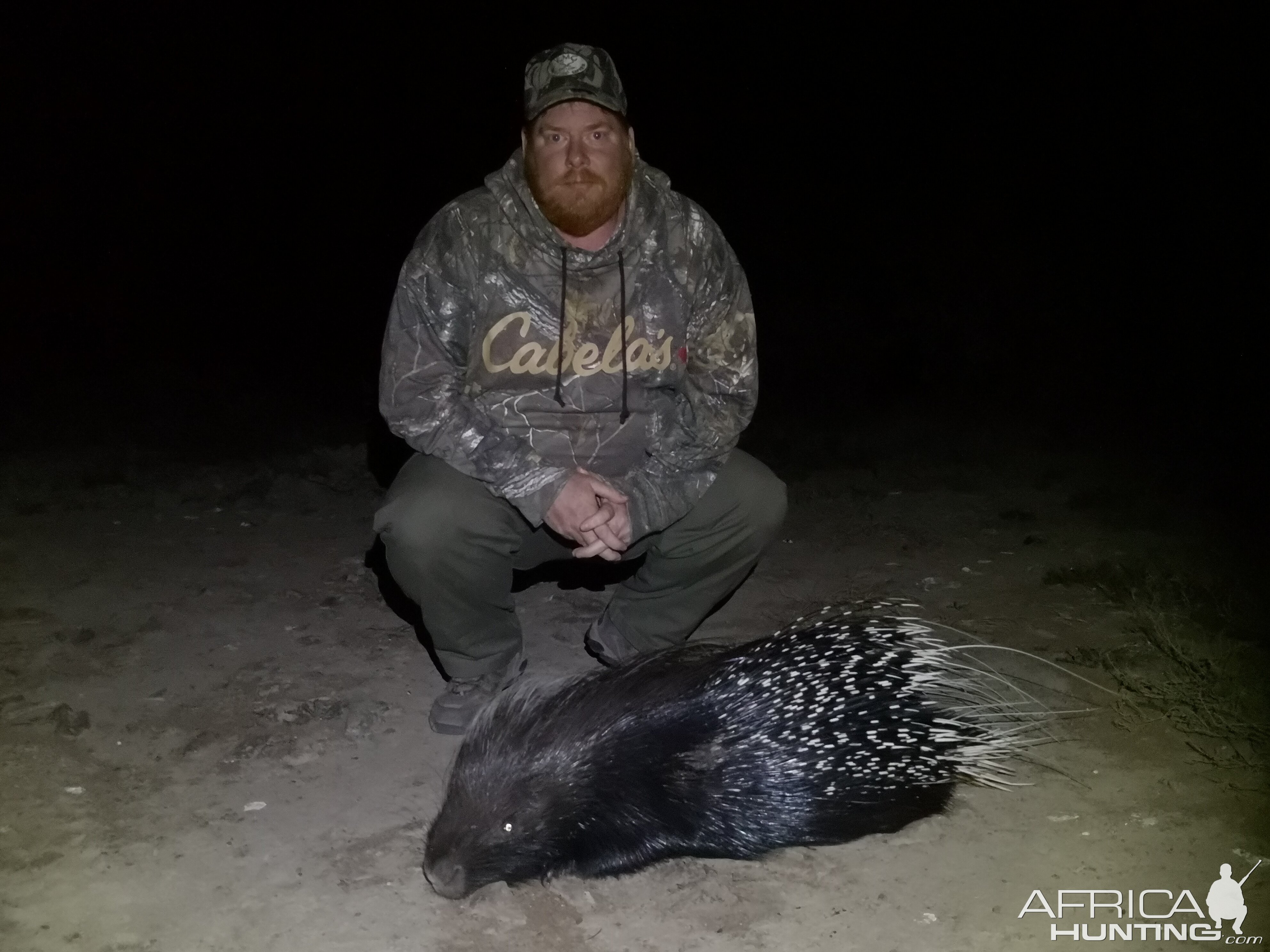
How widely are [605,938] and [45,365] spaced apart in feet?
20.7

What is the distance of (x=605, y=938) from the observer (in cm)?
212

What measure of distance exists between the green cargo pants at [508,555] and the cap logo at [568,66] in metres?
1.01

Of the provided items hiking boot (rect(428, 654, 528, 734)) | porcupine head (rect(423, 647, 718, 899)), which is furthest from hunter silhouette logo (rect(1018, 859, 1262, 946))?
hiking boot (rect(428, 654, 528, 734))

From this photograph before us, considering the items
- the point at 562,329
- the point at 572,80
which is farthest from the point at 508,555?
the point at 572,80

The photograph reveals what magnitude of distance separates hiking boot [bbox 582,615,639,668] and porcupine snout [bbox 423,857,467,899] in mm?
879

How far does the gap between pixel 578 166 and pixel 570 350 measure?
0.45 m

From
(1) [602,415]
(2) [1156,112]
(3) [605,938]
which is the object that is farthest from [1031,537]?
(2) [1156,112]

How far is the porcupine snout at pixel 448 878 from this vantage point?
221 centimetres

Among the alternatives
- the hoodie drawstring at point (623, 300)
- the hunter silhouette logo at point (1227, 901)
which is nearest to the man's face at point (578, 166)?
the hoodie drawstring at point (623, 300)

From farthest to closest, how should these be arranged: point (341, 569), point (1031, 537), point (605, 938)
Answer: point (1031, 537) < point (341, 569) < point (605, 938)

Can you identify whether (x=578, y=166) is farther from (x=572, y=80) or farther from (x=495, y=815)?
(x=495, y=815)

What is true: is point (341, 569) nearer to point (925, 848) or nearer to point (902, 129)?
point (925, 848)

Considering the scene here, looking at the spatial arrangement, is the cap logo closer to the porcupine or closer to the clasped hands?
the clasped hands

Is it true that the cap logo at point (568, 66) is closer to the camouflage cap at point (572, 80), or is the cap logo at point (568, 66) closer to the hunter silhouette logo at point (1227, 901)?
the camouflage cap at point (572, 80)
